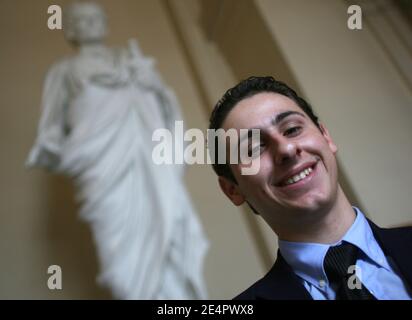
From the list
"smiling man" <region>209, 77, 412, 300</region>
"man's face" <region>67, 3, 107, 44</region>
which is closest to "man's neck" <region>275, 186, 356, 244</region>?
"smiling man" <region>209, 77, 412, 300</region>

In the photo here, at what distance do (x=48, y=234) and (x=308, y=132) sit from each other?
56.4 inches

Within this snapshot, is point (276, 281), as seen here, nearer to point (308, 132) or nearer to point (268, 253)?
point (308, 132)

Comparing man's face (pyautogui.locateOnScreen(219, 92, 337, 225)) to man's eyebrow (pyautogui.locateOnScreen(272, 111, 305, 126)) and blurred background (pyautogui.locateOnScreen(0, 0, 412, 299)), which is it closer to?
man's eyebrow (pyautogui.locateOnScreen(272, 111, 305, 126))

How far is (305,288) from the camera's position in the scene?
0.52m

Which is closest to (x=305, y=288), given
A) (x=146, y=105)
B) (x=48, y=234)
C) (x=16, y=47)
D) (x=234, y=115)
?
(x=234, y=115)

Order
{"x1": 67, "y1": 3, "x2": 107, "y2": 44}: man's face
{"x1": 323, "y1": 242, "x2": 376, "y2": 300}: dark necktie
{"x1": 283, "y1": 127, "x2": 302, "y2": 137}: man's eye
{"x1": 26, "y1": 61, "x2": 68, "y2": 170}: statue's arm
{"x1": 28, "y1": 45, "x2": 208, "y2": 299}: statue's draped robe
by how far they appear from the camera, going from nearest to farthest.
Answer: {"x1": 323, "y1": 242, "x2": 376, "y2": 300}: dark necktie → {"x1": 283, "y1": 127, "x2": 302, "y2": 137}: man's eye → {"x1": 28, "y1": 45, "x2": 208, "y2": 299}: statue's draped robe → {"x1": 26, "y1": 61, "x2": 68, "y2": 170}: statue's arm → {"x1": 67, "y1": 3, "x2": 107, "y2": 44}: man's face

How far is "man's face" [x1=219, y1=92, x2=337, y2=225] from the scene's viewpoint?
54 centimetres

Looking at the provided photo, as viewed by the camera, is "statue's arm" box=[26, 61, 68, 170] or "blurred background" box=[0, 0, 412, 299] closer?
"statue's arm" box=[26, 61, 68, 170]

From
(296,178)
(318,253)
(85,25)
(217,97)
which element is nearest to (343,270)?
(318,253)

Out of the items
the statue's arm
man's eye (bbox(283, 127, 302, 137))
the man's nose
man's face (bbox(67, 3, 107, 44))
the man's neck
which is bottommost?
the man's neck

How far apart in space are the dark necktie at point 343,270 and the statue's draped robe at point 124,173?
609 mm

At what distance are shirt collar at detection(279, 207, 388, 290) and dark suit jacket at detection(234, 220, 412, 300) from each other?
0.01 metres

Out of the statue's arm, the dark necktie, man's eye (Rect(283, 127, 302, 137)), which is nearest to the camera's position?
the dark necktie

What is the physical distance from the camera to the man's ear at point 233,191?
666mm
